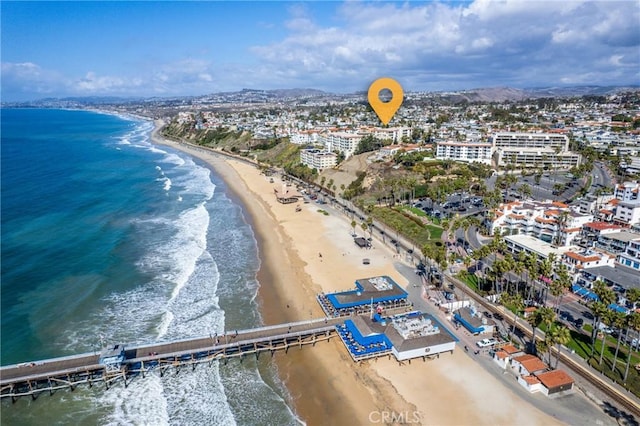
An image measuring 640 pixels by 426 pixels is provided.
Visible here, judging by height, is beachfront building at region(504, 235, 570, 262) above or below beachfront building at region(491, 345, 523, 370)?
above

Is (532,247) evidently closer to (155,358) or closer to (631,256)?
(631,256)

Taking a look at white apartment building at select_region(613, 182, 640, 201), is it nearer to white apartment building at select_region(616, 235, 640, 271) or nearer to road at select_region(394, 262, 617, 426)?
white apartment building at select_region(616, 235, 640, 271)

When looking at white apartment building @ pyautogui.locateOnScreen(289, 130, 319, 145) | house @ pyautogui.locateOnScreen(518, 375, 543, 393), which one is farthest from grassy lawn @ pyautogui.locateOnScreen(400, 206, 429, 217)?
white apartment building @ pyautogui.locateOnScreen(289, 130, 319, 145)

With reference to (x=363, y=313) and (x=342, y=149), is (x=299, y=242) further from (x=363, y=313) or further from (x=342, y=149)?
(x=342, y=149)

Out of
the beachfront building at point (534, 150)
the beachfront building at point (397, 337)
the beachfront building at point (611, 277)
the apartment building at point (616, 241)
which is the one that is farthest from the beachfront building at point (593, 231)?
the beachfront building at point (534, 150)

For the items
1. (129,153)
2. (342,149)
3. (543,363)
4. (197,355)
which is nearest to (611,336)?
(543,363)

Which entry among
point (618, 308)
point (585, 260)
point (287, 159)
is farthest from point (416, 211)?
point (287, 159)

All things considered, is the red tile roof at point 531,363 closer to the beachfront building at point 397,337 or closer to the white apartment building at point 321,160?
the beachfront building at point 397,337
